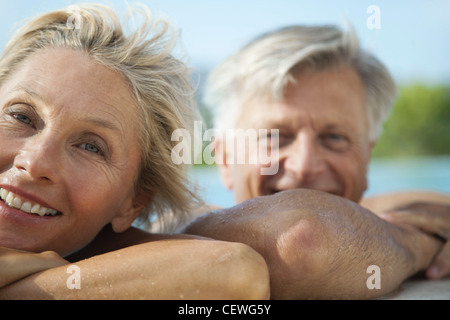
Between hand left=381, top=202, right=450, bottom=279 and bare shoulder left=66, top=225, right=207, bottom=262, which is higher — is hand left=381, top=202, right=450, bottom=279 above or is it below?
below

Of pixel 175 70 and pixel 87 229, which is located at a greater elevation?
pixel 175 70

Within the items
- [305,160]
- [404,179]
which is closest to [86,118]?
[305,160]

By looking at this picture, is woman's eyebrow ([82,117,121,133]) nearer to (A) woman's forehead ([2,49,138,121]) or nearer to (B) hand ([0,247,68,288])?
(A) woman's forehead ([2,49,138,121])

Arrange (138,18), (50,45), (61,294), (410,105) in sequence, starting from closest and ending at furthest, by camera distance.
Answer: (61,294), (50,45), (138,18), (410,105)

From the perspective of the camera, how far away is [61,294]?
50.5 inches

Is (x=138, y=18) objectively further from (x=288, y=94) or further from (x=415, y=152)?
(x=415, y=152)

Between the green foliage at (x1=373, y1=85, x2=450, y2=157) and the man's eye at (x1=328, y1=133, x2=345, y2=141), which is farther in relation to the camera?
the green foliage at (x1=373, y1=85, x2=450, y2=157)

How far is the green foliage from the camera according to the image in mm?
15547

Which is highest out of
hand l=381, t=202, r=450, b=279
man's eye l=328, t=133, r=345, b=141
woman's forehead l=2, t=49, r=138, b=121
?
woman's forehead l=2, t=49, r=138, b=121

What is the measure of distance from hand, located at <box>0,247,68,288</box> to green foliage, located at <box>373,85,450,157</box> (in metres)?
14.9

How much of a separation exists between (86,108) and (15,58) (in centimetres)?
48

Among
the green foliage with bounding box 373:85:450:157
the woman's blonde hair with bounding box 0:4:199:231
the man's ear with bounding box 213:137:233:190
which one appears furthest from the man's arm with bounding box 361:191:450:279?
the green foliage with bounding box 373:85:450:157

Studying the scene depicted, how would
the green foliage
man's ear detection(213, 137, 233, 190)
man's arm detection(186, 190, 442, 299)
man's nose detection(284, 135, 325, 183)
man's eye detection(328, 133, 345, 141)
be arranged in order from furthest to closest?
the green foliage → man's ear detection(213, 137, 233, 190) → man's eye detection(328, 133, 345, 141) → man's nose detection(284, 135, 325, 183) → man's arm detection(186, 190, 442, 299)
